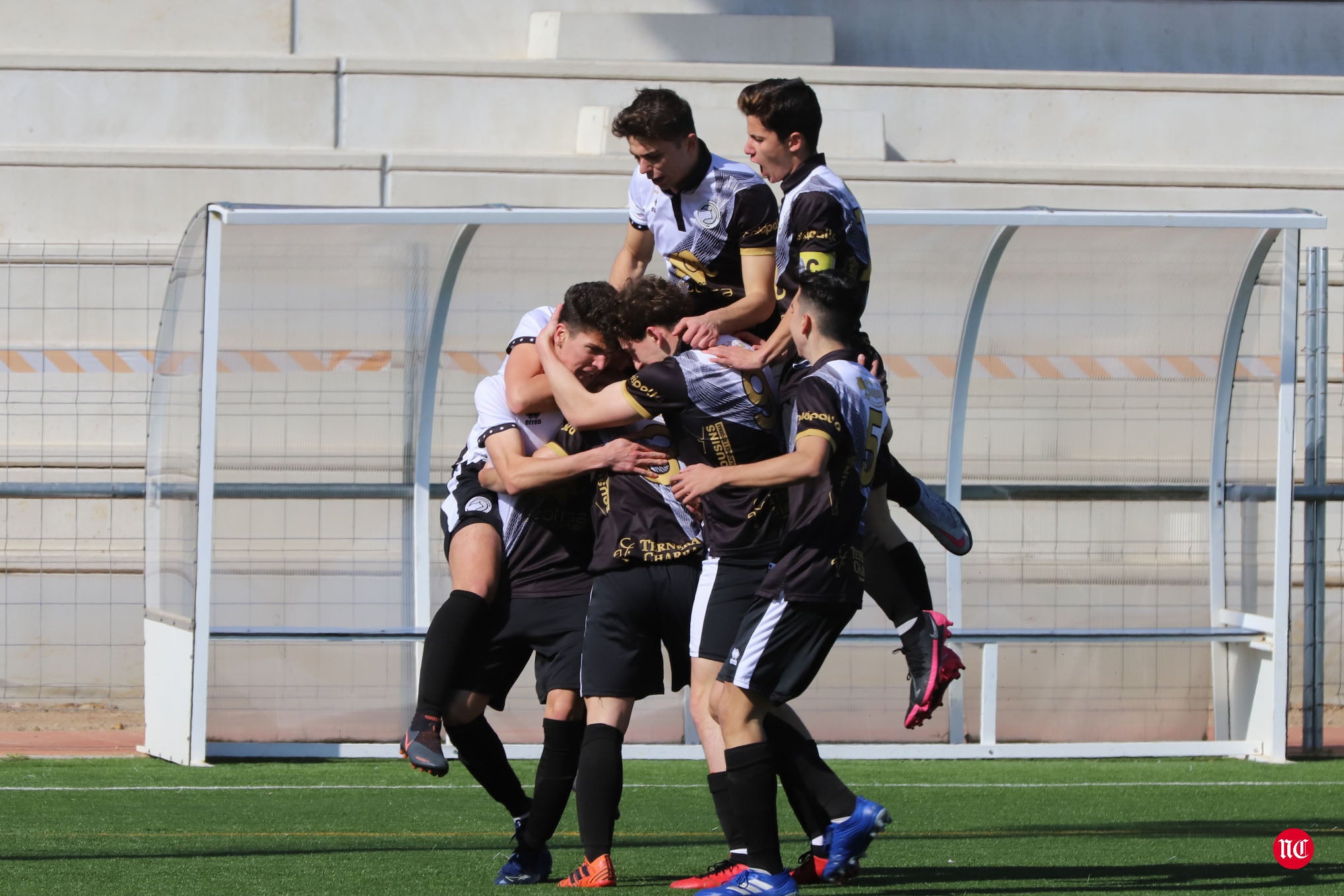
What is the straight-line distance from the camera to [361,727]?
774 cm

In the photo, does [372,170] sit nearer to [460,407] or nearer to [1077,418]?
[460,407]

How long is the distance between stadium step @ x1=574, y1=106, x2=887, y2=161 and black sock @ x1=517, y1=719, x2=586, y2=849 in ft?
19.3

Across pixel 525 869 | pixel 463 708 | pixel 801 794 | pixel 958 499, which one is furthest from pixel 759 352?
pixel 958 499

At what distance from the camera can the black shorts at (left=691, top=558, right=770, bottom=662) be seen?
13.9 feet

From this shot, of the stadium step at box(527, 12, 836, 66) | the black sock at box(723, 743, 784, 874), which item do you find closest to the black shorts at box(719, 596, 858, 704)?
the black sock at box(723, 743, 784, 874)

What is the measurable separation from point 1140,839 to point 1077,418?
3.06m

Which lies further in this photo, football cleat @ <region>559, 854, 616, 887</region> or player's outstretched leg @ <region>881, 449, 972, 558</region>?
player's outstretched leg @ <region>881, 449, 972, 558</region>

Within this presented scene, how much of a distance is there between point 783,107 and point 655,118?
0.37 metres

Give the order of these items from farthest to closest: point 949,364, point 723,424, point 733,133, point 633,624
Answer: point 733,133 < point 949,364 < point 633,624 < point 723,424

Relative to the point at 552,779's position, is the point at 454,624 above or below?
above

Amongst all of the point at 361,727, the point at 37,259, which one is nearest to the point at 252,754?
the point at 361,727

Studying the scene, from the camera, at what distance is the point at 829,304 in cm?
419

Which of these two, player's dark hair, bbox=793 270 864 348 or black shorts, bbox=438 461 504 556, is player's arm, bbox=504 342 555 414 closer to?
black shorts, bbox=438 461 504 556

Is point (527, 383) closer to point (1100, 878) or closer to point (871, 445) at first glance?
point (871, 445)
